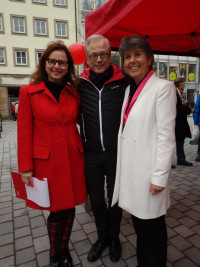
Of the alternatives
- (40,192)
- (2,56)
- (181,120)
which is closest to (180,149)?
(181,120)

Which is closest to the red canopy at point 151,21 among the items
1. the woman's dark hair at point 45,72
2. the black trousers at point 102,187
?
the woman's dark hair at point 45,72

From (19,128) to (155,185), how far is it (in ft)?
4.01

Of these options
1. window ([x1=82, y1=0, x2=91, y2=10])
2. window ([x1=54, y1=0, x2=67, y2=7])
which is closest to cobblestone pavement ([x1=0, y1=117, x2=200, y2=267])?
window ([x1=54, y1=0, x2=67, y2=7])

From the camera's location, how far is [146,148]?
1.57 metres

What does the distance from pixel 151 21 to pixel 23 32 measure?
70.4 ft

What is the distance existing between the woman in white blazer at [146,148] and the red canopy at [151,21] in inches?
28.3

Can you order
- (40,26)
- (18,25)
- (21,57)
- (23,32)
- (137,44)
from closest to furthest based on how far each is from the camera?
(137,44) → (18,25) → (23,32) → (21,57) → (40,26)

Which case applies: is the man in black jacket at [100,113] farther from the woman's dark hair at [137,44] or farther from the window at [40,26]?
the window at [40,26]

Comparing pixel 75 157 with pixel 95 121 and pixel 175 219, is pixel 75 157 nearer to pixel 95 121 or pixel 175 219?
pixel 95 121

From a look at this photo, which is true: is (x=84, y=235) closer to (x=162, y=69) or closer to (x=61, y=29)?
(x=61, y=29)

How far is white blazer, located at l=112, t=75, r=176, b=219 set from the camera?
150 cm

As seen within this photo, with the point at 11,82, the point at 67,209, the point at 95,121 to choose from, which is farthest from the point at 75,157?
the point at 11,82

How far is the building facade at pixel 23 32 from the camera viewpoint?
20.2m

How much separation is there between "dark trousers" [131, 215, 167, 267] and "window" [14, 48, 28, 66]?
22.2m
